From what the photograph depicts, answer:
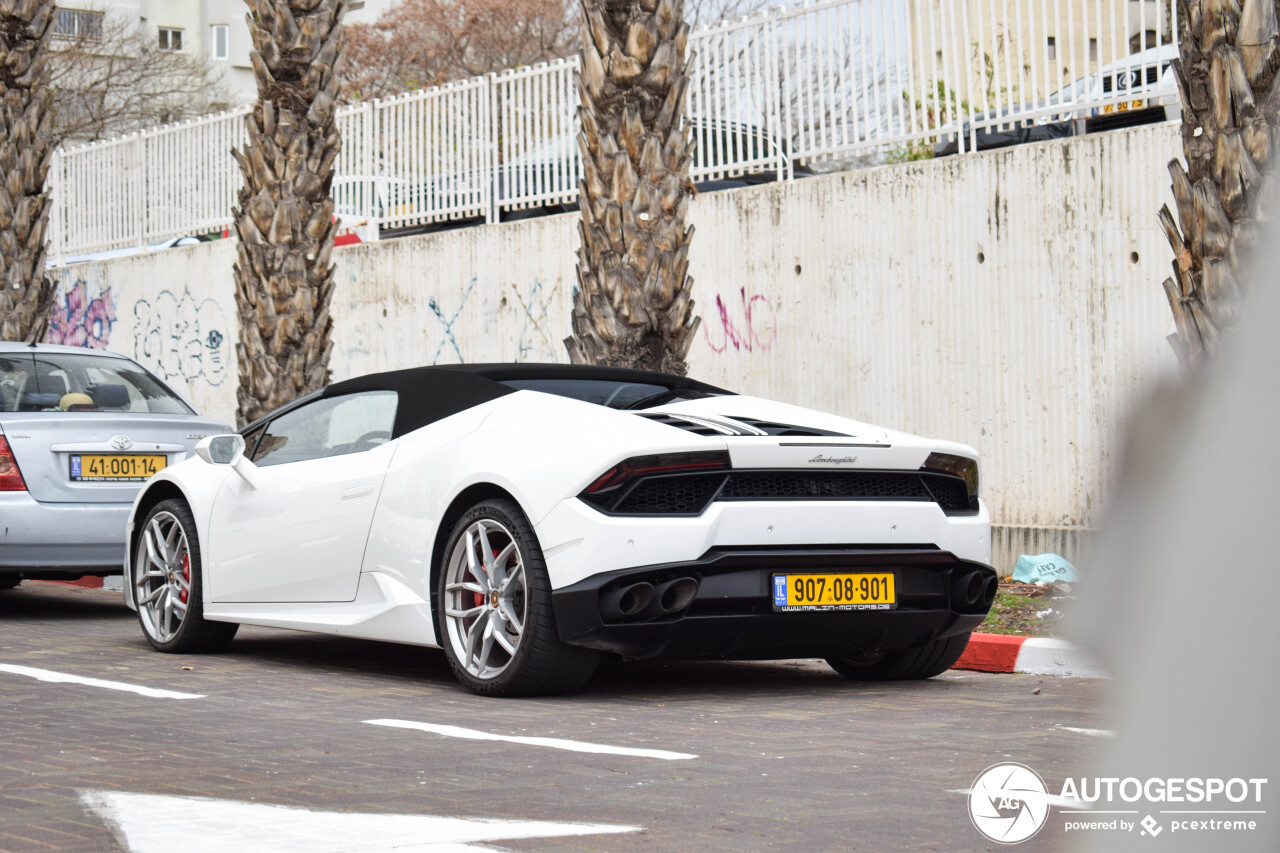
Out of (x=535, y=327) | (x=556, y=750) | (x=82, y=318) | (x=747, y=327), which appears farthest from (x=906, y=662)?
(x=82, y=318)

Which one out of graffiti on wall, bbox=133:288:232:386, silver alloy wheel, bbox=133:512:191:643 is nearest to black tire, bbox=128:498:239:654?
silver alloy wheel, bbox=133:512:191:643

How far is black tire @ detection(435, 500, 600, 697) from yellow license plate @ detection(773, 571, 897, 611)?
75cm

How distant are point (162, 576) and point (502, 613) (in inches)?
102

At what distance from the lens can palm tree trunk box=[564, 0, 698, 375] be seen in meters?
9.70

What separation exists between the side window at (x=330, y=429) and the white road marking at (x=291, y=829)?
2.81 metres

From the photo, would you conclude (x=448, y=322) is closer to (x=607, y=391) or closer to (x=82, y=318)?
(x=82, y=318)

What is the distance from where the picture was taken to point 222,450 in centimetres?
733

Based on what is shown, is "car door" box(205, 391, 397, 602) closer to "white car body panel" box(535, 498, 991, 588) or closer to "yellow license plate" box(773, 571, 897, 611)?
"white car body panel" box(535, 498, 991, 588)

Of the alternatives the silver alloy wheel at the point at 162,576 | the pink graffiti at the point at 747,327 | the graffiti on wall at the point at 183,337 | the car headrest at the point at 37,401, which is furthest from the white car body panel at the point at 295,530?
the graffiti on wall at the point at 183,337

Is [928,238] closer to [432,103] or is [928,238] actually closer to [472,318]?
[472,318]

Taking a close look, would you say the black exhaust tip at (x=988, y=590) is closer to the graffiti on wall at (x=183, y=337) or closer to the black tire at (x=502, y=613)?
the black tire at (x=502, y=613)

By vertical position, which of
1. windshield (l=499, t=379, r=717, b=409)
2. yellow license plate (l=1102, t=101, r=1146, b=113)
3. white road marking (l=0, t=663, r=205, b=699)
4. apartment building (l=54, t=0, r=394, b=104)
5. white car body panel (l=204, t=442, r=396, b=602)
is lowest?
white road marking (l=0, t=663, r=205, b=699)

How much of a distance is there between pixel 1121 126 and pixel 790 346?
2735 millimetres

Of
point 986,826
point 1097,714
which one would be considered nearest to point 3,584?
point 986,826
